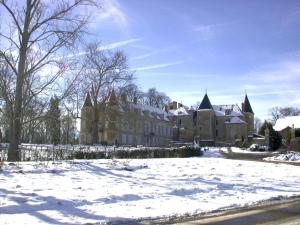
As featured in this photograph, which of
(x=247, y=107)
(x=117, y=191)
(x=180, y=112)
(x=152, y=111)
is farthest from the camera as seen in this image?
(x=247, y=107)

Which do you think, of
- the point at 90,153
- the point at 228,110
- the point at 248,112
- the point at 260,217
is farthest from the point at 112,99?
the point at 248,112

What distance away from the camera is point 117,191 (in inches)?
582

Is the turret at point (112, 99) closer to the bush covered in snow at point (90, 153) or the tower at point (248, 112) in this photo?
the bush covered in snow at point (90, 153)

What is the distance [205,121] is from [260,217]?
106288mm

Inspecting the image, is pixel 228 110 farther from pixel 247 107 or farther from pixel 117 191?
pixel 117 191

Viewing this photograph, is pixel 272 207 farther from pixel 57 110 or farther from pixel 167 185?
pixel 57 110

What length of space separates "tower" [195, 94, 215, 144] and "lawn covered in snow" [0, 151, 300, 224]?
94443 millimetres

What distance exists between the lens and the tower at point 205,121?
384 feet

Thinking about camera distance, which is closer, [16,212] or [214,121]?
[16,212]

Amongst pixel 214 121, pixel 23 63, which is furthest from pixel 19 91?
pixel 214 121

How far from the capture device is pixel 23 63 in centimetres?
2395

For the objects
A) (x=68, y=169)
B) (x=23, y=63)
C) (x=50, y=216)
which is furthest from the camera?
(x=23, y=63)

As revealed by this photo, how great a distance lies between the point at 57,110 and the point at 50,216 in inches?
683

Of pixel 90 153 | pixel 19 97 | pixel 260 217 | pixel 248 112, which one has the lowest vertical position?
pixel 260 217
